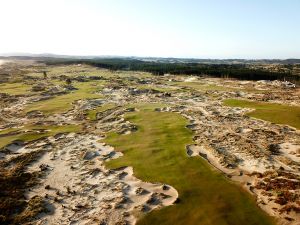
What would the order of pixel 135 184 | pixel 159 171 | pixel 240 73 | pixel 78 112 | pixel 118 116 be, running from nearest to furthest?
1. pixel 135 184
2. pixel 159 171
3. pixel 118 116
4. pixel 78 112
5. pixel 240 73

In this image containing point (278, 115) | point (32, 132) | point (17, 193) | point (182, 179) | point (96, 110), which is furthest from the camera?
point (96, 110)

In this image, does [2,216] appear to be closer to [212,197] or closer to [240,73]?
[212,197]

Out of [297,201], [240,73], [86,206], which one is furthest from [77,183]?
[240,73]

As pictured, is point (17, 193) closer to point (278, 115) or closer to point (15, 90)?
point (278, 115)

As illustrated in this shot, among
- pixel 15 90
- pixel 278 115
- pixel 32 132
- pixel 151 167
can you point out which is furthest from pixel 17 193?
pixel 15 90

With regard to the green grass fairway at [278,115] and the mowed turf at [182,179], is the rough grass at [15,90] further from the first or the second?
the green grass fairway at [278,115]

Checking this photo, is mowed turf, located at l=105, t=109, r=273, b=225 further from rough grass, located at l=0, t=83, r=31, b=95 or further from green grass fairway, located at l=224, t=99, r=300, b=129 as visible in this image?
rough grass, located at l=0, t=83, r=31, b=95
